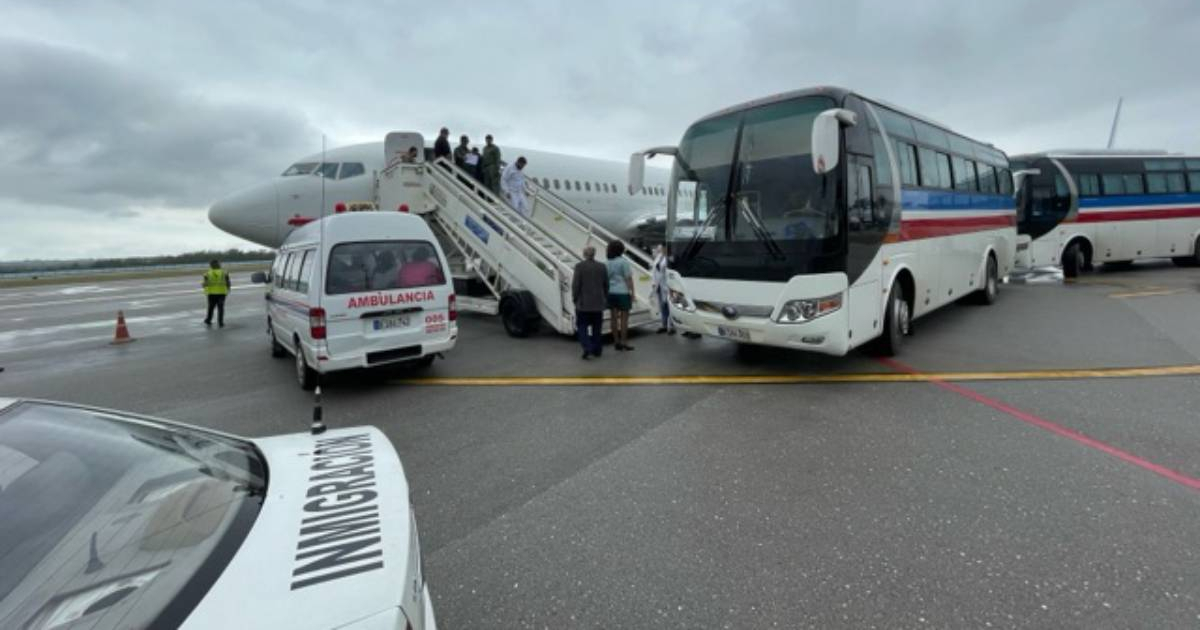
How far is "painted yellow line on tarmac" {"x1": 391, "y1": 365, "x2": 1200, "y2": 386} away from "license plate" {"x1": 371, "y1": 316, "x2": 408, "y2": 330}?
864 millimetres

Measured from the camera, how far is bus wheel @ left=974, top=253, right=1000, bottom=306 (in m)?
11.0

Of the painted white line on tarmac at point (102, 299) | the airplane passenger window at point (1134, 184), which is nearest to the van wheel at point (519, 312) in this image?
the airplane passenger window at point (1134, 184)

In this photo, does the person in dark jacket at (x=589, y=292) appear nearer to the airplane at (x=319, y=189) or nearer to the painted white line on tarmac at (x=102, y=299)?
the airplane at (x=319, y=189)

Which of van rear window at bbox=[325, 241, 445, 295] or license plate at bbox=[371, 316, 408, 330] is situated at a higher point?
van rear window at bbox=[325, 241, 445, 295]

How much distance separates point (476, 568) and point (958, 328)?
9196 millimetres

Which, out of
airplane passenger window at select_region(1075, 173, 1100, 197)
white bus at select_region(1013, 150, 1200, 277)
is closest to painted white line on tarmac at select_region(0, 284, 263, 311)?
white bus at select_region(1013, 150, 1200, 277)

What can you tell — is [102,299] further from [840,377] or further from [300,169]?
[840,377]

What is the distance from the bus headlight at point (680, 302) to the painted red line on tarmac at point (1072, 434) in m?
2.82

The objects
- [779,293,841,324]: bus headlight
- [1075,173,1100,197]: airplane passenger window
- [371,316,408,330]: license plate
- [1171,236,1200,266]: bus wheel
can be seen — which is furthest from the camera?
[1171,236,1200,266]: bus wheel

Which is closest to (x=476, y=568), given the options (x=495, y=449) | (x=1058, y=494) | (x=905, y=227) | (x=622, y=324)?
(x=495, y=449)

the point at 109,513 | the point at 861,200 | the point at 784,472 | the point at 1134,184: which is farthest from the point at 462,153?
the point at 1134,184

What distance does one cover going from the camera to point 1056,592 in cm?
255

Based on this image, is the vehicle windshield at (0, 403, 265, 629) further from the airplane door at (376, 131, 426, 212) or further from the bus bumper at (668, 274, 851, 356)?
the airplane door at (376, 131, 426, 212)

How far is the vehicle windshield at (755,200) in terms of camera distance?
582 centimetres
